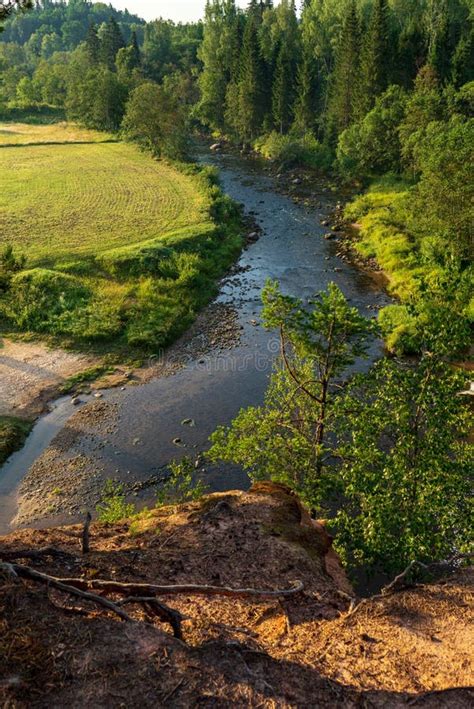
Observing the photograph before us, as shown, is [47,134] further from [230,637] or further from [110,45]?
[230,637]

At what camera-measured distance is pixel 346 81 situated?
231 feet

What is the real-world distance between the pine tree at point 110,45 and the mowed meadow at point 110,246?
65.2 meters

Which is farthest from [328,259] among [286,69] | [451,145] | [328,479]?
[286,69]

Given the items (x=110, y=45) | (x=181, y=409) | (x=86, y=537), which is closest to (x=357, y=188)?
(x=181, y=409)

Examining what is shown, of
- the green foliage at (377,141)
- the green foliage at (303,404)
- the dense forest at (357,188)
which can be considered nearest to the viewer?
the dense forest at (357,188)

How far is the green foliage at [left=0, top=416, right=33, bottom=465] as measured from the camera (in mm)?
24281

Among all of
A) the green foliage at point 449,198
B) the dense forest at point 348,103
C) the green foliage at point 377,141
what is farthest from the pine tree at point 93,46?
the green foliage at point 449,198

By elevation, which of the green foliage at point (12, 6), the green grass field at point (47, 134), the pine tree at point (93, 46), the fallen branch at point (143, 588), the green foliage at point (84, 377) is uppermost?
the pine tree at point (93, 46)

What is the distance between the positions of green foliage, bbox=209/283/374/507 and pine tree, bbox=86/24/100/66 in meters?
139

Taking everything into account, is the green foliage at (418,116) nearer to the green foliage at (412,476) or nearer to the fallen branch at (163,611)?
the green foliage at (412,476)

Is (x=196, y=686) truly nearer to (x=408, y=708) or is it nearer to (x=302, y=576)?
(x=408, y=708)

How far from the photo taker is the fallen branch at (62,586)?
8570 mm

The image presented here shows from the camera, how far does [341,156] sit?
210 feet

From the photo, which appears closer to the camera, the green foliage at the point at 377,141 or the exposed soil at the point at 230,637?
the exposed soil at the point at 230,637
